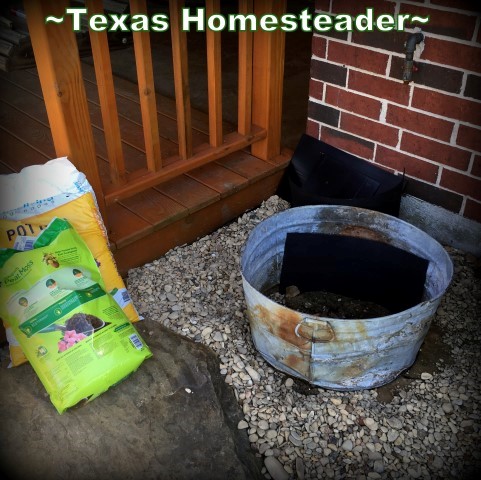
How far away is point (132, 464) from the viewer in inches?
72.3

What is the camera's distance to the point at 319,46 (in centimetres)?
264

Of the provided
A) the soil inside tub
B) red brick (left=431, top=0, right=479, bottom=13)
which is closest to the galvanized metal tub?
the soil inside tub

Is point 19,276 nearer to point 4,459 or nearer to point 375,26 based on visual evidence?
point 4,459

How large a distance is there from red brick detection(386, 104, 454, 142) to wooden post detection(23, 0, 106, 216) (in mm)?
1374

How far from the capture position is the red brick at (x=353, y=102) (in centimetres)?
259

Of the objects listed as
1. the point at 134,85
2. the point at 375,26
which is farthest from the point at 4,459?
the point at 134,85

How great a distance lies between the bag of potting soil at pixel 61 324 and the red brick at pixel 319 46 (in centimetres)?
152

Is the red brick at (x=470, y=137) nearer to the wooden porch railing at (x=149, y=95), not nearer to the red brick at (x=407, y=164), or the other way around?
the red brick at (x=407, y=164)

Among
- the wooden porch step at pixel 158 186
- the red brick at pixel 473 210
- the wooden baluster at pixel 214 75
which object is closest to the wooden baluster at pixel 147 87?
the wooden porch step at pixel 158 186

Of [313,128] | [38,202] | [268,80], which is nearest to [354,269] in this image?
[313,128]

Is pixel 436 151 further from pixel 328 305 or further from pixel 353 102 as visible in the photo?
pixel 328 305

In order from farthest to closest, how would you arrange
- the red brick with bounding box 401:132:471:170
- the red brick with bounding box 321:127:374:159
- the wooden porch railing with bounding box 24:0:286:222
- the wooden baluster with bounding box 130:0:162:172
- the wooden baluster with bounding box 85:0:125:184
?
1. the red brick with bounding box 321:127:374:159
2. the red brick with bounding box 401:132:471:170
3. the wooden baluster with bounding box 130:0:162:172
4. the wooden baluster with bounding box 85:0:125:184
5. the wooden porch railing with bounding box 24:0:286:222

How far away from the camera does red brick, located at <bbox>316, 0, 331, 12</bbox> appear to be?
2.53 metres

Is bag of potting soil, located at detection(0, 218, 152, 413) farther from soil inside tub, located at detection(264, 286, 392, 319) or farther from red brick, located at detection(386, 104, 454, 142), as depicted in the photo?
red brick, located at detection(386, 104, 454, 142)
